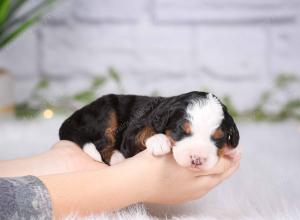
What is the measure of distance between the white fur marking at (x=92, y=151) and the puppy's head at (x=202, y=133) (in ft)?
1.00

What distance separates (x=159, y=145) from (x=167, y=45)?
1659 mm

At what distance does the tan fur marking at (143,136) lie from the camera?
4.45ft

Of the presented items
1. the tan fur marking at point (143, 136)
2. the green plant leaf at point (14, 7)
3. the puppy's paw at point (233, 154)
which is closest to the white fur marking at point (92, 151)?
the tan fur marking at point (143, 136)

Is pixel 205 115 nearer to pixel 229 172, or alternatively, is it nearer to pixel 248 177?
pixel 229 172

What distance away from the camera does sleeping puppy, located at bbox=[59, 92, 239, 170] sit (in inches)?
47.0

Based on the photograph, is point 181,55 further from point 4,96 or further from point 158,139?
point 158,139

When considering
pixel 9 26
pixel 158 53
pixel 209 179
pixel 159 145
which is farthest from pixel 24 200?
pixel 158 53

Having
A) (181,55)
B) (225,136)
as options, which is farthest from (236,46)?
Result: (225,136)

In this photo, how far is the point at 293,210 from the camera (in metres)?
1.33

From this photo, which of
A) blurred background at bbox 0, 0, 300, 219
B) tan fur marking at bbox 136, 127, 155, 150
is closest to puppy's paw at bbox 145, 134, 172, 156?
tan fur marking at bbox 136, 127, 155, 150

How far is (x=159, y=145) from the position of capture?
1219 millimetres

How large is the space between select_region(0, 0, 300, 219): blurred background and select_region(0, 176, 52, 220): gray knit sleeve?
1482 millimetres

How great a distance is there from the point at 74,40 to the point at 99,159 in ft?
4.69

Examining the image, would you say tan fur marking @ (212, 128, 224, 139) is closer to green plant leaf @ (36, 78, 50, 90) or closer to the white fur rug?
the white fur rug
